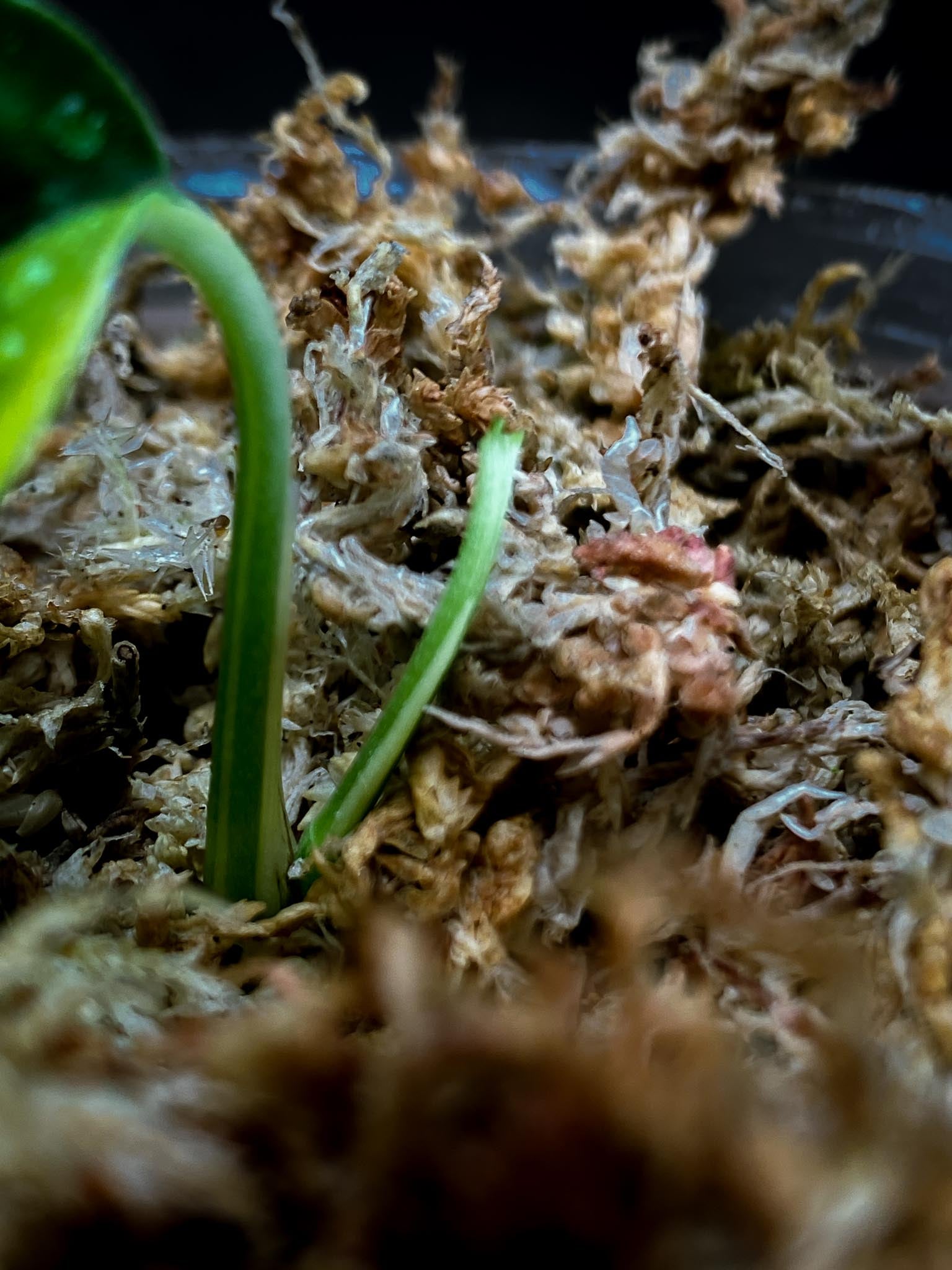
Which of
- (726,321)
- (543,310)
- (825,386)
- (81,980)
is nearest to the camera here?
(81,980)

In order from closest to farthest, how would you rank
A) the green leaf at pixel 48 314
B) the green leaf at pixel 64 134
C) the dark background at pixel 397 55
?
1. the green leaf at pixel 48 314
2. the green leaf at pixel 64 134
3. the dark background at pixel 397 55

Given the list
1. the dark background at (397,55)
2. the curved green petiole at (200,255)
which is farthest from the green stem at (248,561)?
the dark background at (397,55)

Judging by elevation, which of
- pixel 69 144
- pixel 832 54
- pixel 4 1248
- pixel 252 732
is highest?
pixel 832 54

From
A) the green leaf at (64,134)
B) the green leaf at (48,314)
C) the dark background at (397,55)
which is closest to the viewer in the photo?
the green leaf at (48,314)

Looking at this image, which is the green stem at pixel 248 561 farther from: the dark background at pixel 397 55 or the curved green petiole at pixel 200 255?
the dark background at pixel 397 55

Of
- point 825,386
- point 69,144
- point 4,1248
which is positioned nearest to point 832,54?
point 825,386

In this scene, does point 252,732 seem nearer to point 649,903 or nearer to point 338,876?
point 338,876

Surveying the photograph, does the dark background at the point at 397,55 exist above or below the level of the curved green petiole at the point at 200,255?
above
